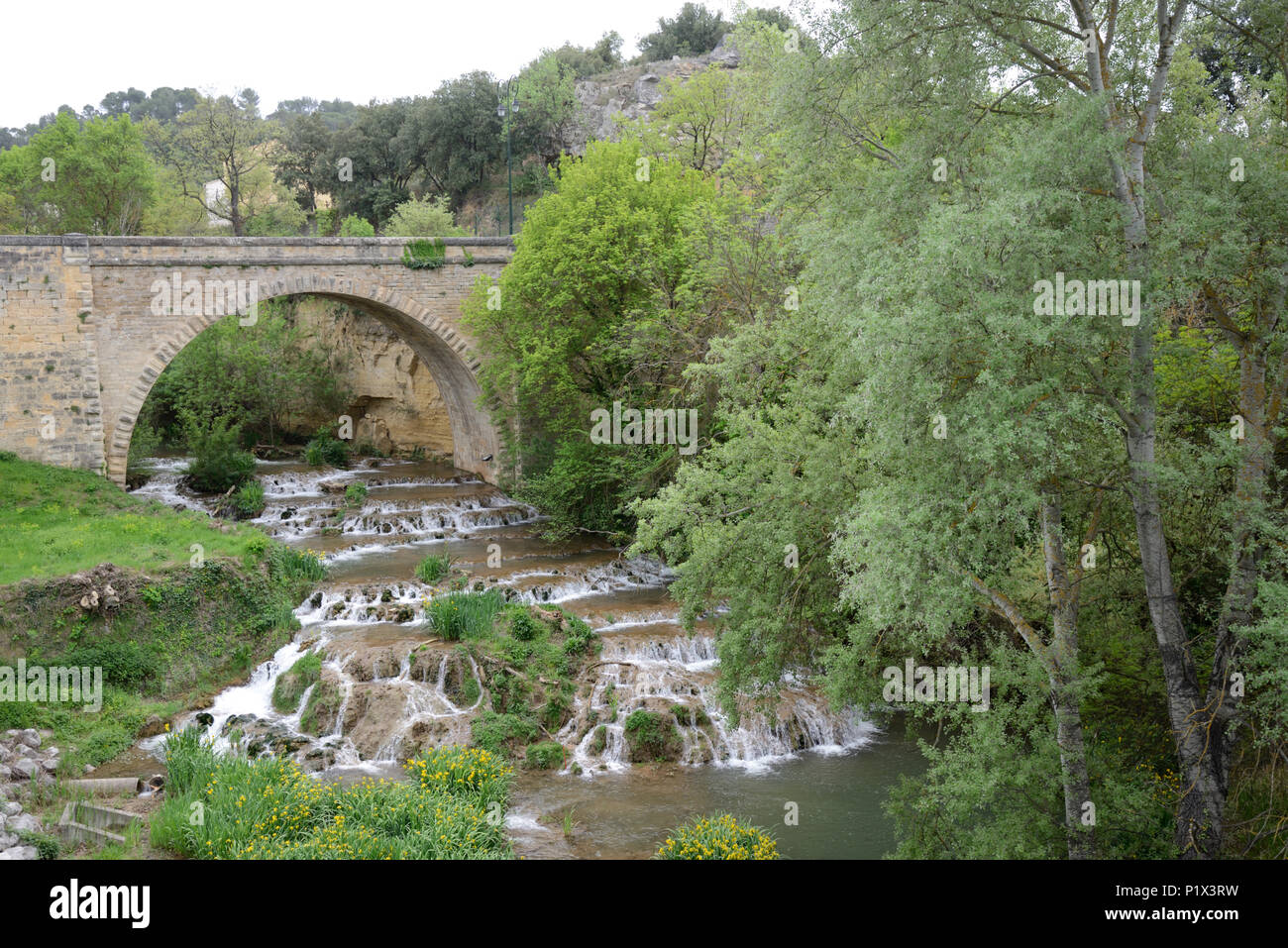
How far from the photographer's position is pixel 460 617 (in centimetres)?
1491

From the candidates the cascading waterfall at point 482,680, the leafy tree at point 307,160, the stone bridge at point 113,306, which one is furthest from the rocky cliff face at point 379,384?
the cascading waterfall at point 482,680

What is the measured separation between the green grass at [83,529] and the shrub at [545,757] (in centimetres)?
697

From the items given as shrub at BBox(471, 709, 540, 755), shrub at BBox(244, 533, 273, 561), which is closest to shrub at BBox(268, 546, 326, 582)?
shrub at BBox(244, 533, 273, 561)

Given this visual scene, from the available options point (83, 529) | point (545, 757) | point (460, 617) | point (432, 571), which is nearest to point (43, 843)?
point (545, 757)

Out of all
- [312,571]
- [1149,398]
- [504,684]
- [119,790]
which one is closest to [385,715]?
[504,684]

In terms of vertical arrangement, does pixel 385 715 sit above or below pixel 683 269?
below

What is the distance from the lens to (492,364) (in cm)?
2303

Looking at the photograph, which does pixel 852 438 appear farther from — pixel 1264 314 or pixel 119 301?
pixel 119 301

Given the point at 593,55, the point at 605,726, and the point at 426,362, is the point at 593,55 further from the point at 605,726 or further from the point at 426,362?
the point at 605,726

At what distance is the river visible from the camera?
11.0 meters

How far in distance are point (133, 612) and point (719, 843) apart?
1000 cm

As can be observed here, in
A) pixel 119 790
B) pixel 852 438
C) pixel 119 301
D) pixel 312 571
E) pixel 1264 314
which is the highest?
pixel 119 301
